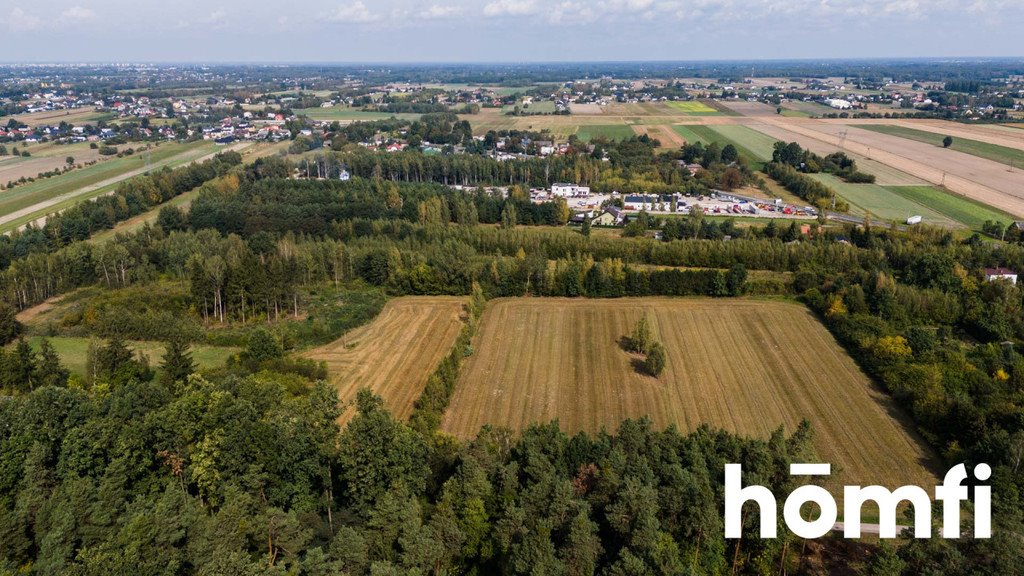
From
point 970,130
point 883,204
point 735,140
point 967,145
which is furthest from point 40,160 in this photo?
point 970,130

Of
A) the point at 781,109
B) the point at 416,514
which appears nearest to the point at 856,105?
the point at 781,109

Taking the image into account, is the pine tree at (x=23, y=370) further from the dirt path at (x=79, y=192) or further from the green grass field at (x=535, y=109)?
the green grass field at (x=535, y=109)

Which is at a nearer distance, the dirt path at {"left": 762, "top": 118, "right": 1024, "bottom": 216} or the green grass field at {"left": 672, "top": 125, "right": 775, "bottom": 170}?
the dirt path at {"left": 762, "top": 118, "right": 1024, "bottom": 216}

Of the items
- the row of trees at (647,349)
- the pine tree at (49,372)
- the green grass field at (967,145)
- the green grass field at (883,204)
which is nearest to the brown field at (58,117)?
the pine tree at (49,372)

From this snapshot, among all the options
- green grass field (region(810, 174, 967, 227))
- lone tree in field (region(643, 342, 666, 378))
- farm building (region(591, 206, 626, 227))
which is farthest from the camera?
farm building (region(591, 206, 626, 227))

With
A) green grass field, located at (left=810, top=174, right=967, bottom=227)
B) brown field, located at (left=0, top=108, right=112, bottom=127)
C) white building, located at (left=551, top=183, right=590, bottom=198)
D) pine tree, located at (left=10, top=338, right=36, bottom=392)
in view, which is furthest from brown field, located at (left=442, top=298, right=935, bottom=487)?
brown field, located at (left=0, top=108, right=112, bottom=127)

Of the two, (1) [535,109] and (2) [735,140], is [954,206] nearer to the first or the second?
(2) [735,140]

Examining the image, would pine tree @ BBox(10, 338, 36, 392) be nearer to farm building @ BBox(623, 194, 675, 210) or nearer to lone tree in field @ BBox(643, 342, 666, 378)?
lone tree in field @ BBox(643, 342, 666, 378)
